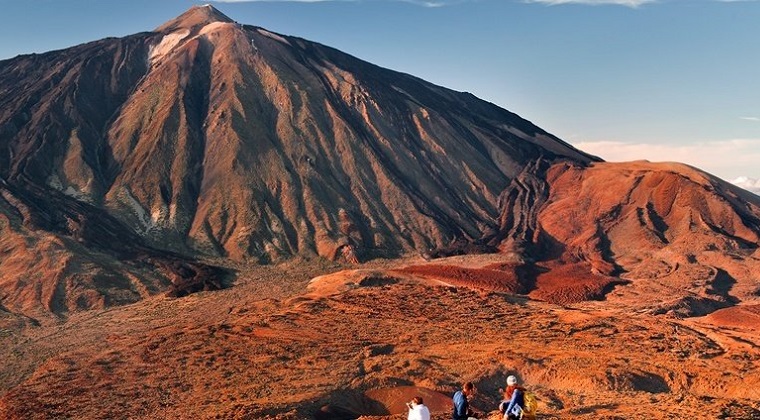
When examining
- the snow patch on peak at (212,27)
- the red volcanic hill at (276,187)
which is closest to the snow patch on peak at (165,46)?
the red volcanic hill at (276,187)

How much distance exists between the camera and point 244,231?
53781mm

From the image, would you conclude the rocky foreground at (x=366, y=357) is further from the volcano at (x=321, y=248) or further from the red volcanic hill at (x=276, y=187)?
the red volcanic hill at (x=276, y=187)

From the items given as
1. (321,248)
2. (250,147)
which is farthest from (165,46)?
(321,248)

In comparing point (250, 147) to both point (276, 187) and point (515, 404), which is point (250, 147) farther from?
point (515, 404)

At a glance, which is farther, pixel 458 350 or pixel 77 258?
pixel 77 258

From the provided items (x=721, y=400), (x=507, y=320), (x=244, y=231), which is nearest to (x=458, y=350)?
(x=507, y=320)

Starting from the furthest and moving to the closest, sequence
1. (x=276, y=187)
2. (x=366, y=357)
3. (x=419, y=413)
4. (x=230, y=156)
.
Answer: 1. (x=230, y=156)
2. (x=276, y=187)
3. (x=366, y=357)
4. (x=419, y=413)

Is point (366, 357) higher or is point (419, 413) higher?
point (419, 413)

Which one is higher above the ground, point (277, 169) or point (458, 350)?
point (277, 169)

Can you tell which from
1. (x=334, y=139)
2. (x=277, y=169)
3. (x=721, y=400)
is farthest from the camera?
(x=334, y=139)

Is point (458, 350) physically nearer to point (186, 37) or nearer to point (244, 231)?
point (244, 231)

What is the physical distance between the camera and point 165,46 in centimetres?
8350

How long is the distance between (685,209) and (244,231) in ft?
133

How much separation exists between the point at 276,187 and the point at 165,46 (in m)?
36.1
